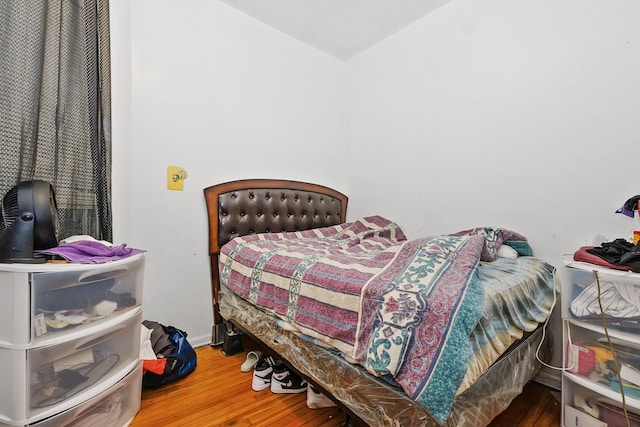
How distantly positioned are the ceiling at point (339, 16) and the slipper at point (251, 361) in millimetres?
2502

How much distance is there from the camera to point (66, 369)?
1.04m

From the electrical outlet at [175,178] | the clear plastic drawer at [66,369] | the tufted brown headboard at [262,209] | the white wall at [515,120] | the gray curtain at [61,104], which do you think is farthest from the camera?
the tufted brown headboard at [262,209]

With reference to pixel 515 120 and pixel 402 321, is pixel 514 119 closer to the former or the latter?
pixel 515 120

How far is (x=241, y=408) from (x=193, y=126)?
5.81 ft

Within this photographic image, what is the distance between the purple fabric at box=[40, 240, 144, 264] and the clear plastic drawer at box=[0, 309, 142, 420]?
0.83ft

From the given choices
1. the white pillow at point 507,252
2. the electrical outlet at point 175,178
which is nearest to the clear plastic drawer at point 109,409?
the electrical outlet at point 175,178

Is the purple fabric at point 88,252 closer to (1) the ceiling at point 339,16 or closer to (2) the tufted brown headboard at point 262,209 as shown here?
(2) the tufted brown headboard at point 262,209

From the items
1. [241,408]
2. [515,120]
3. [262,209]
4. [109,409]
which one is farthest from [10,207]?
[515,120]

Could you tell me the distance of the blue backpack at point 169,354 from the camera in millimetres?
1493

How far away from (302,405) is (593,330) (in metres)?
1.28

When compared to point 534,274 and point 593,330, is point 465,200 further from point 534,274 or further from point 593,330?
point 593,330

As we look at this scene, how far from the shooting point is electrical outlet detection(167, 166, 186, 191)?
6.33ft

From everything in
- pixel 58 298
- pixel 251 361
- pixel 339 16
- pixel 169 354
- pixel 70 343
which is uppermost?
pixel 339 16

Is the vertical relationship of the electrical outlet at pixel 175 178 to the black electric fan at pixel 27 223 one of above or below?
above
